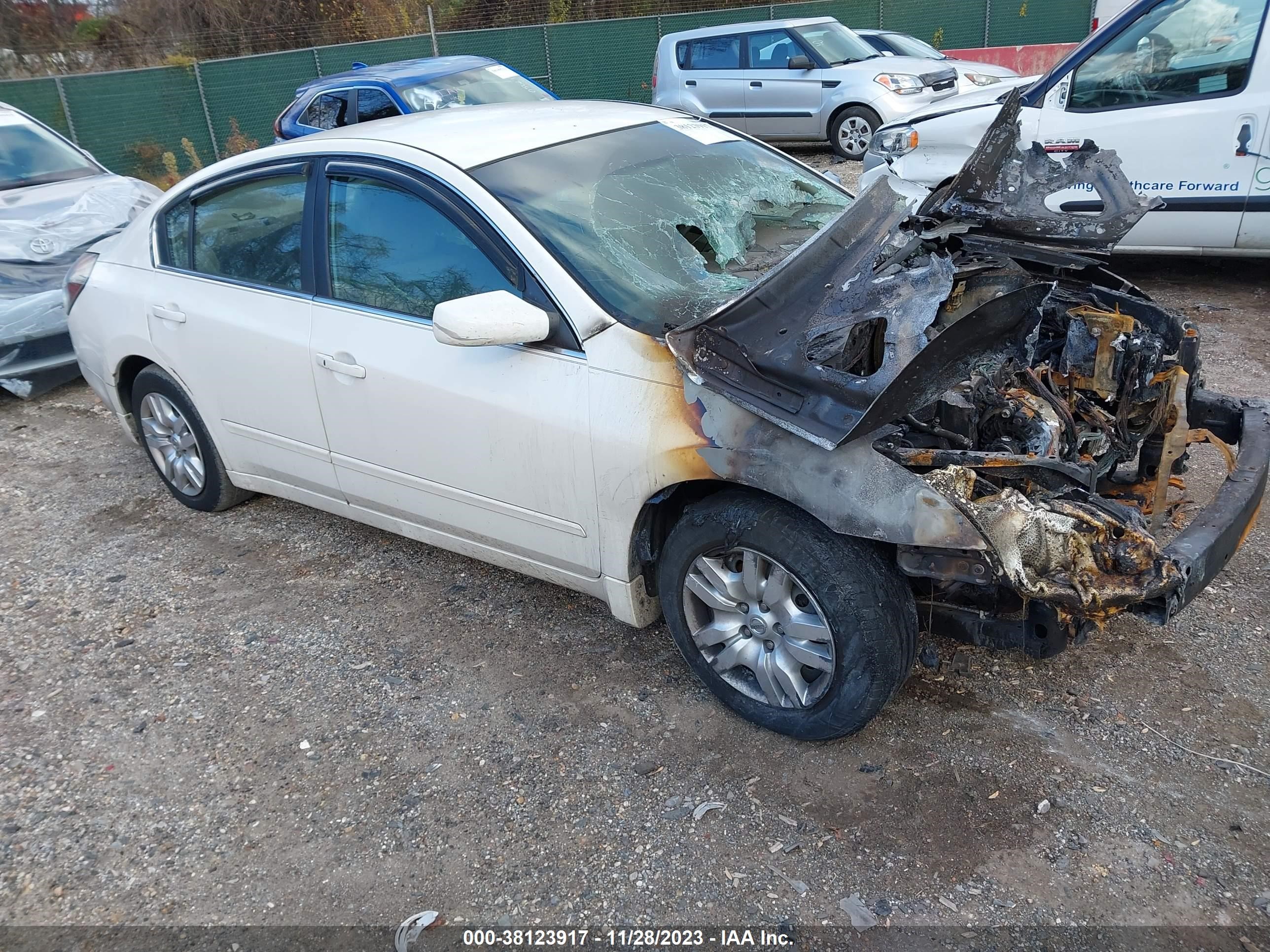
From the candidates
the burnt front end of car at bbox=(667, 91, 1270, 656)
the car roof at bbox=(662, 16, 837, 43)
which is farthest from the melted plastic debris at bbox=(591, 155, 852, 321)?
the car roof at bbox=(662, 16, 837, 43)

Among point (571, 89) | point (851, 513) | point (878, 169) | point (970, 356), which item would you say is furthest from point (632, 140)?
point (571, 89)

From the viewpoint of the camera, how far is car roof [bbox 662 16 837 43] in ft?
39.4

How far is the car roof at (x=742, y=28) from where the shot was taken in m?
12.0

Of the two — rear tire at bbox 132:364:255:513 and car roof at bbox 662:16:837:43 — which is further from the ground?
car roof at bbox 662:16:837:43

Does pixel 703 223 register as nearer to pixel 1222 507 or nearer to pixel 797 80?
pixel 1222 507

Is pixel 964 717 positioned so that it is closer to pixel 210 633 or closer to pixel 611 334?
pixel 611 334

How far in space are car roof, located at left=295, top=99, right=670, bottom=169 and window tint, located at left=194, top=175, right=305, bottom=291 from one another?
235 mm

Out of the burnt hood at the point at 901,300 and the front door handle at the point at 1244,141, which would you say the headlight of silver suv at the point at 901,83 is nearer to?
the front door handle at the point at 1244,141

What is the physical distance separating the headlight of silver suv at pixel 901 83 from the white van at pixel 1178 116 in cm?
539

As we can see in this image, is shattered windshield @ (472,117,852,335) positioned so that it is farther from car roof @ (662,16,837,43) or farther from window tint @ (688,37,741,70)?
window tint @ (688,37,741,70)

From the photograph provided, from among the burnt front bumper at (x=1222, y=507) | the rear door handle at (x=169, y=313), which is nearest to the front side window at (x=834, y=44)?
the rear door handle at (x=169, y=313)

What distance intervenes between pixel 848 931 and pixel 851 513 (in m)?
1.02

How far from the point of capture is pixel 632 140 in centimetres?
361

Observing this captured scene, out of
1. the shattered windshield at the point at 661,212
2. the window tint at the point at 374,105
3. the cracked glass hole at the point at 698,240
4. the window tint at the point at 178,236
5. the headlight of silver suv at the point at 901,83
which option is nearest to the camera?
the shattered windshield at the point at 661,212
